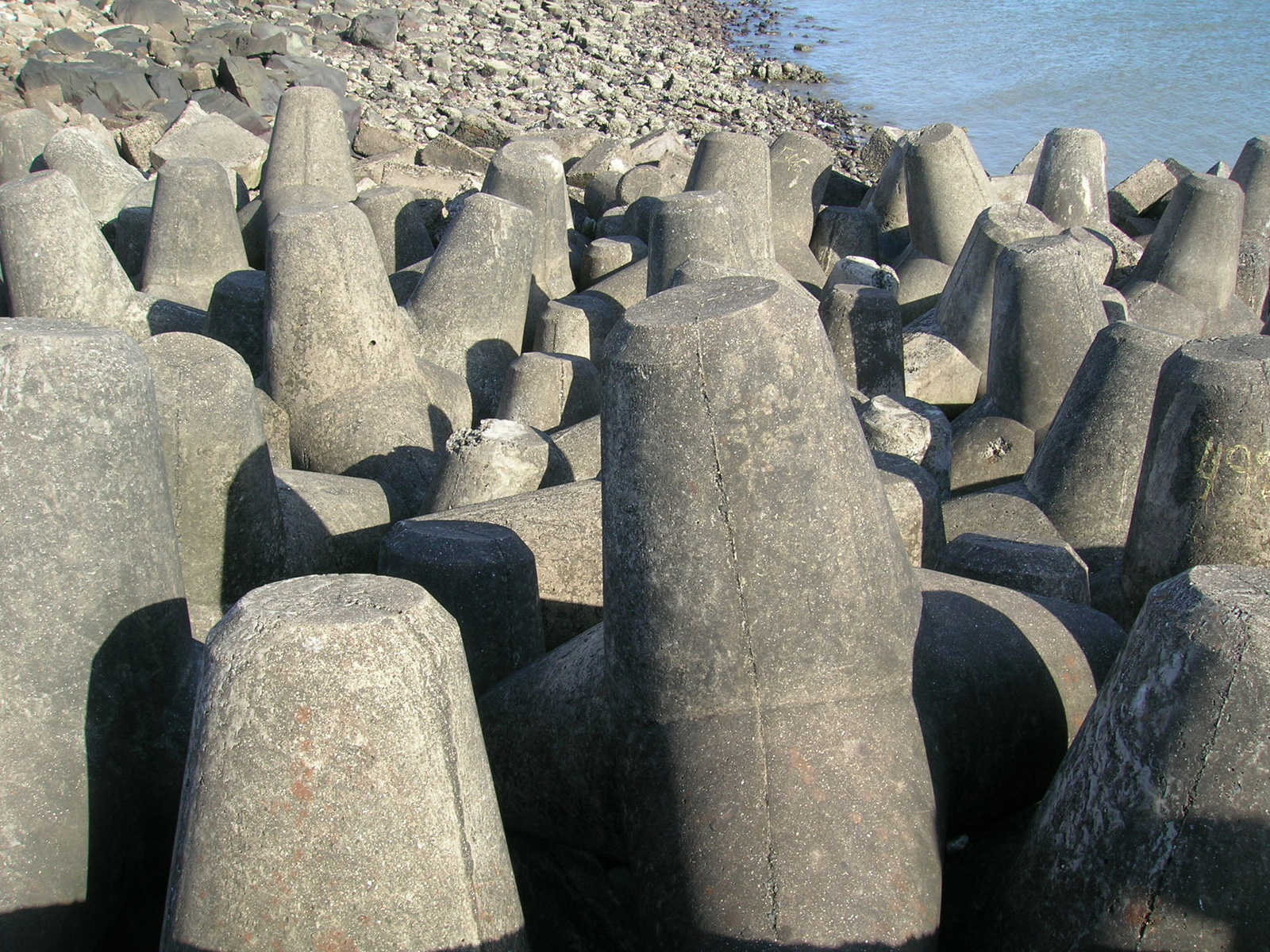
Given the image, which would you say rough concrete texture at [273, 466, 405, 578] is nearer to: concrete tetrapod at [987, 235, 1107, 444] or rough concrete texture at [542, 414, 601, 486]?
rough concrete texture at [542, 414, 601, 486]

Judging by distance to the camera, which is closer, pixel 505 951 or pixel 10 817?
pixel 505 951

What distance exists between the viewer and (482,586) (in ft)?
8.36

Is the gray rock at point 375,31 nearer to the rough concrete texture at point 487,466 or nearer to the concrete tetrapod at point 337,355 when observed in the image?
the concrete tetrapod at point 337,355

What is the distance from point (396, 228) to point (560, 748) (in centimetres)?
407

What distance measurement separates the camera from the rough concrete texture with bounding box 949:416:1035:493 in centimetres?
398

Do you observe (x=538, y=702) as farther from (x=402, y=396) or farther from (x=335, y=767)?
(x=402, y=396)

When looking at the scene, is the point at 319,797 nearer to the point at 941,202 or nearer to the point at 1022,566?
the point at 1022,566

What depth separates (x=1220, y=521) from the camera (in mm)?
2650

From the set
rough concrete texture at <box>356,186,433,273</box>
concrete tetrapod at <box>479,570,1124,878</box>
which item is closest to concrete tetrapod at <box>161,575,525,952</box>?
concrete tetrapod at <box>479,570,1124,878</box>

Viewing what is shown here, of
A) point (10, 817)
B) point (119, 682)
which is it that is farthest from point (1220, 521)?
point (10, 817)

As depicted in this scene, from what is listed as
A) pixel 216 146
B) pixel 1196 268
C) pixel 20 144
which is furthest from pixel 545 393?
pixel 216 146

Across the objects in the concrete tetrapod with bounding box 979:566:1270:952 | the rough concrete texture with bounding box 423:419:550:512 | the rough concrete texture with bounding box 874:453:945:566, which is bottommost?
the rough concrete texture with bounding box 423:419:550:512

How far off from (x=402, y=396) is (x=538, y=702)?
6.53 feet

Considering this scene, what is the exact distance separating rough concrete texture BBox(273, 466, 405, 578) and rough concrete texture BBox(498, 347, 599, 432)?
76cm
